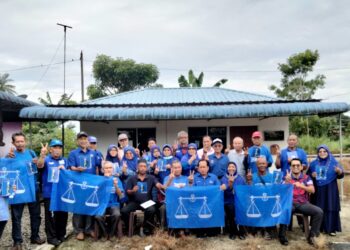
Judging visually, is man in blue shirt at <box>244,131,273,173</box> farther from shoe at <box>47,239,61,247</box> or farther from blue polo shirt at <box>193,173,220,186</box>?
shoe at <box>47,239,61,247</box>

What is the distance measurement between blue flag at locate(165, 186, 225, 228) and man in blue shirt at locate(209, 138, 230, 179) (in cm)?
48

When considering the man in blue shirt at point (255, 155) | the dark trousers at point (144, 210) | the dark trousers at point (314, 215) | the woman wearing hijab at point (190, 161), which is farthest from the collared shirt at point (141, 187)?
the dark trousers at point (314, 215)

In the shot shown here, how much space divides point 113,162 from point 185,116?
12.7 feet

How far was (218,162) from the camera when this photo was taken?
20.6 feet

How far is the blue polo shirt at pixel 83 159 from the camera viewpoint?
5.99m

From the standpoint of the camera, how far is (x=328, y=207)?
604 centimetres

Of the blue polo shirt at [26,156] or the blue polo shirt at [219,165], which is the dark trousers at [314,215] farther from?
the blue polo shirt at [26,156]

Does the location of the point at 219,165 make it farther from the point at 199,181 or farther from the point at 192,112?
Answer: the point at 192,112

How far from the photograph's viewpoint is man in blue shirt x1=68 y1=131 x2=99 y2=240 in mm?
5934

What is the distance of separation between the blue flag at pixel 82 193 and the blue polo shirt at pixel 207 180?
154cm

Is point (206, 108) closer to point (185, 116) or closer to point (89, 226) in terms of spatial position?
point (185, 116)

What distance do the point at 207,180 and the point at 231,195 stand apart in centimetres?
55

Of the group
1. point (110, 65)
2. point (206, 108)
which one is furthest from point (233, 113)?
point (110, 65)

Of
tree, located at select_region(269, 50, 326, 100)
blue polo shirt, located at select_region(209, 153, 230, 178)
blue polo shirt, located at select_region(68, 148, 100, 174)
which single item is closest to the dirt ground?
blue polo shirt, located at select_region(209, 153, 230, 178)
